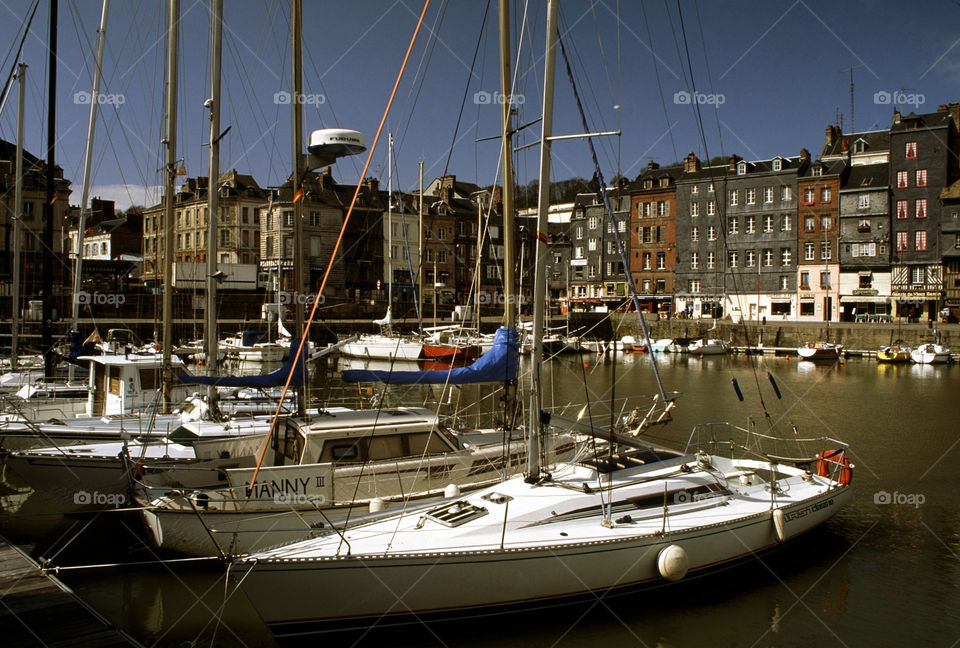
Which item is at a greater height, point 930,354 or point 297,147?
point 297,147

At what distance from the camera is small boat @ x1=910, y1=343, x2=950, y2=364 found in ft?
158

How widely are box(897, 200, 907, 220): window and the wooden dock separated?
7008 cm

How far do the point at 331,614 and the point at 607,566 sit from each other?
3.74 metres

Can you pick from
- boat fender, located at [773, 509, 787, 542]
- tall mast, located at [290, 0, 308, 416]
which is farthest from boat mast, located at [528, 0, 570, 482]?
tall mast, located at [290, 0, 308, 416]

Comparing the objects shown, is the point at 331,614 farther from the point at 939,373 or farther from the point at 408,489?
the point at 939,373

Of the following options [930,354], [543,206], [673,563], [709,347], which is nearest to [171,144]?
[543,206]

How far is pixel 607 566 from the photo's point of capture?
977 centimetres

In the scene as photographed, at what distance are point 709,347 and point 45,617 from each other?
53356 millimetres

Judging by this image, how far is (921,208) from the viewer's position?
204 ft

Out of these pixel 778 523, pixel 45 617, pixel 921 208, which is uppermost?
pixel 921 208

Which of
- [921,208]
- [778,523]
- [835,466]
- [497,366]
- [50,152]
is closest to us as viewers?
[778,523]

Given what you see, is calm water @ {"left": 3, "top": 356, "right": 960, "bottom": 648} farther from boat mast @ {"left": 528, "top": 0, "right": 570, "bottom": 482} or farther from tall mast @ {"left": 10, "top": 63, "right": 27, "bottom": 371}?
tall mast @ {"left": 10, "top": 63, "right": 27, "bottom": 371}

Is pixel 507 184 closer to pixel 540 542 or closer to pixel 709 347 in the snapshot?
pixel 540 542

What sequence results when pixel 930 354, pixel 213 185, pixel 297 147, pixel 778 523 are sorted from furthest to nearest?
pixel 930 354 < pixel 213 185 < pixel 297 147 < pixel 778 523
